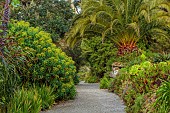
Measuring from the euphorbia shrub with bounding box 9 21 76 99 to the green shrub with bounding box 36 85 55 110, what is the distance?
1.11ft

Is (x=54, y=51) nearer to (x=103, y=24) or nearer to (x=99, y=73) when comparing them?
(x=103, y=24)

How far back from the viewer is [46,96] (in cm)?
838

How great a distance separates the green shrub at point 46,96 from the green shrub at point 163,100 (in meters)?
3.39

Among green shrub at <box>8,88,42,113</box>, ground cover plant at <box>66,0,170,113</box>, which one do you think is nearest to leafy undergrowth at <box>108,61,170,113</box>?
green shrub at <box>8,88,42,113</box>

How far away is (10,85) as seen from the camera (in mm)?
6469

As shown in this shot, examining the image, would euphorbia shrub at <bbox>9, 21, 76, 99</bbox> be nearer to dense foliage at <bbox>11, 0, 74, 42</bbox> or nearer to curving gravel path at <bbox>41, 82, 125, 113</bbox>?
curving gravel path at <bbox>41, 82, 125, 113</bbox>

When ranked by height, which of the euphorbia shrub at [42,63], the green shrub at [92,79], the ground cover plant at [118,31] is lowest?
the green shrub at [92,79]

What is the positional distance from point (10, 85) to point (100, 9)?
1178cm

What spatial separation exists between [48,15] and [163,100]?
41.0ft

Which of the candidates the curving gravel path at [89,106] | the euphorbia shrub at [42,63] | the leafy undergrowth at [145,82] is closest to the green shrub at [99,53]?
the curving gravel path at [89,106]

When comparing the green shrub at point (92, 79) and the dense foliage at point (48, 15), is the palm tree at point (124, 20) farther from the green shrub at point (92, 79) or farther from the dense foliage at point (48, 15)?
the green shrub at point (92, 79)

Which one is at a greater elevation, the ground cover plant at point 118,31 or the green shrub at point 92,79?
the ground cover plant at point 118,31

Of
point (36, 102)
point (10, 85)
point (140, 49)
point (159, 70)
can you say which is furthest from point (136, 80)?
point (140, 49)

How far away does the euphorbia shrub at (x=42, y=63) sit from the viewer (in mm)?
8719
